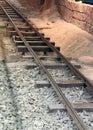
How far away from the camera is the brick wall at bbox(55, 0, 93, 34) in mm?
13344

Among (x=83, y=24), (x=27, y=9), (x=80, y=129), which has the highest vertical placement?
(x=80, y=129)

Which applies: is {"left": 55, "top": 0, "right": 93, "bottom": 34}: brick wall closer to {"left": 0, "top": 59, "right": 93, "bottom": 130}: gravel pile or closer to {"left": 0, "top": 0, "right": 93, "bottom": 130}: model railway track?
{"left": 0, "top": 0, "right": 93, "bottom": 130}: model railway track

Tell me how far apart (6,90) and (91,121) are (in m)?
2.04

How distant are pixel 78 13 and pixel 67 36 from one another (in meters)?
1.74

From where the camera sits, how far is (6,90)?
7188 millimetres

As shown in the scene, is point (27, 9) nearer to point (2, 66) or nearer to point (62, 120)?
point (2, 66)

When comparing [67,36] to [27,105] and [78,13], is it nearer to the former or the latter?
[78,13]

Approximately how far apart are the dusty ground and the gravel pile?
1787mm

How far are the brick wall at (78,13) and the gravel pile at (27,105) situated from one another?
5512 mm

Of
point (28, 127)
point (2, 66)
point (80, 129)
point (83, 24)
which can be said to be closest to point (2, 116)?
point (28, 127)

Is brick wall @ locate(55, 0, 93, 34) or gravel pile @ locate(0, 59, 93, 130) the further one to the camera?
brick wall @ locate(55, 0, 93, 34)

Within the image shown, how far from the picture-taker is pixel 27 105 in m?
6.45

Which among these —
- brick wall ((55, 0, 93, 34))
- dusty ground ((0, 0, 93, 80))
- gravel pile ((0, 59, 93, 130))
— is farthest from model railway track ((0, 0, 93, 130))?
brick wall ((55, 0, 93, 34))

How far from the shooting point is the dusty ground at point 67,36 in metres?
10.6
